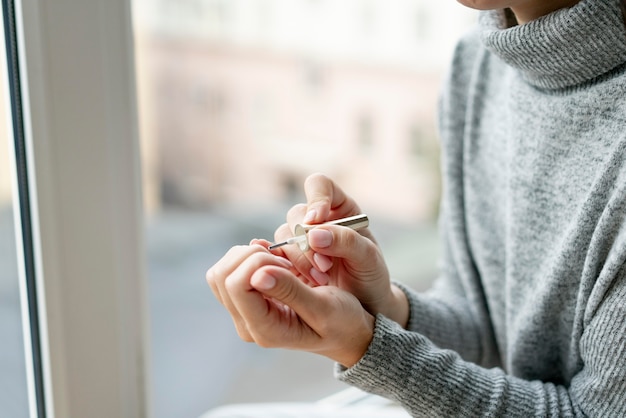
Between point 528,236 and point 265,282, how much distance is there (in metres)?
0.38

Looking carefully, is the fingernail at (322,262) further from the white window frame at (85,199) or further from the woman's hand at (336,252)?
the white window frame at (85,199)

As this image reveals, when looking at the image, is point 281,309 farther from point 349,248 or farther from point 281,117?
point 281,117

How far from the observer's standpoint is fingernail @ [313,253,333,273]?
2.15 feet

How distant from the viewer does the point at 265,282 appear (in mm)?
564

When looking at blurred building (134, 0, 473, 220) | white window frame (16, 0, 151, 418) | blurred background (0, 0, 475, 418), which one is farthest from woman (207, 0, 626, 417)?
blurred building (134, 0, 473, 220)

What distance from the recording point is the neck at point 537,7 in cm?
73

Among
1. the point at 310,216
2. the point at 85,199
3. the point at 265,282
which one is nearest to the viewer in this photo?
the point at 265,282

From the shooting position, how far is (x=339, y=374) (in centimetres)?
70

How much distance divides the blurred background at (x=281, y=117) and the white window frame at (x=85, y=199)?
126 centimetres

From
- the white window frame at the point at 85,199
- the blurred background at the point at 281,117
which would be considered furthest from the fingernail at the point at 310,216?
the blurred background at the point at 281,117

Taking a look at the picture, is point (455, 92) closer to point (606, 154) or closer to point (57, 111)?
point (606, 154)

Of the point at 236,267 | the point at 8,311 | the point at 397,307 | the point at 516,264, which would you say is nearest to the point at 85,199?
the point at 8,311

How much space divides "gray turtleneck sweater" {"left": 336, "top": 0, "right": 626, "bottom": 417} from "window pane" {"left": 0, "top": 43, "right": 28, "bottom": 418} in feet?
1.22

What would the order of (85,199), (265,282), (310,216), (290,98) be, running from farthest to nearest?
(290,98), (85,199), (310,216), (265,282)
